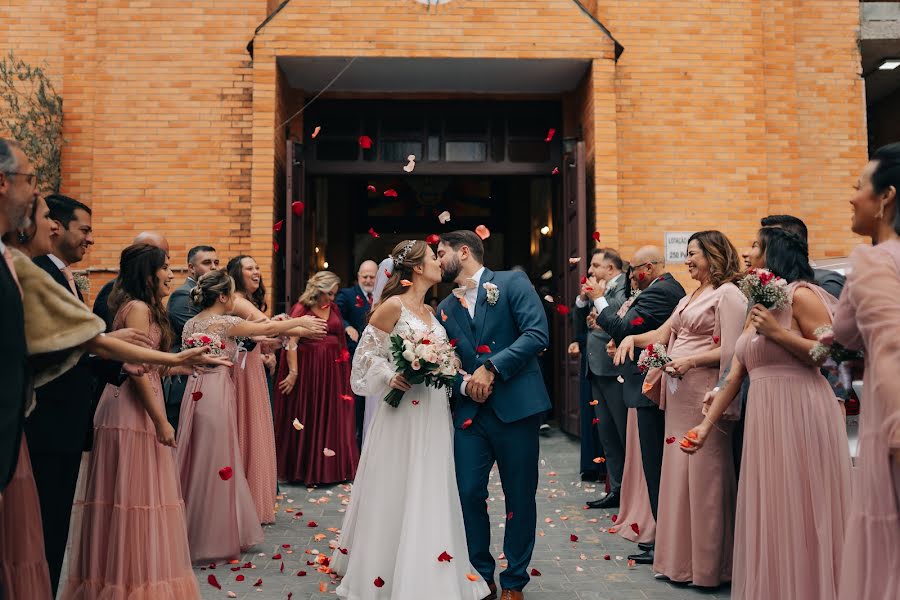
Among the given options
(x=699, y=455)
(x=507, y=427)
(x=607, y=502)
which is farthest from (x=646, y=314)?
(x=607, y=502)

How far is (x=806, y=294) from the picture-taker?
431 cm

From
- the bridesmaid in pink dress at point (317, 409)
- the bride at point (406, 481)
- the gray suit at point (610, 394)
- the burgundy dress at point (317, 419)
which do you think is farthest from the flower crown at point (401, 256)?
the burgundy dress at point (317, 419)

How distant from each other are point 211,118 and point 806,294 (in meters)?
8.81

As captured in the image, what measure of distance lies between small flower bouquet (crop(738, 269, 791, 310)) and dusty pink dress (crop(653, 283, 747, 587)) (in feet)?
3.35

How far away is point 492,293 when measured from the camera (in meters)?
5.24

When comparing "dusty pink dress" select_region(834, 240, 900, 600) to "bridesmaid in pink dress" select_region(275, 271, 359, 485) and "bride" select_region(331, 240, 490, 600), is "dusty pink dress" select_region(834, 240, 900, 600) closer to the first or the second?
"bride" select_region(331, 240, 490, 600)

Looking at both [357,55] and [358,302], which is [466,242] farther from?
[357,55]

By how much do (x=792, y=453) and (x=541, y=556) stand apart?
2.45m

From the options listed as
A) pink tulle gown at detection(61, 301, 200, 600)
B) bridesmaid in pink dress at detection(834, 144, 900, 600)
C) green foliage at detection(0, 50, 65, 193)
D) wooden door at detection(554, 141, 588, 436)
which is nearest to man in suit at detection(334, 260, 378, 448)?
wooden door at detection(554, 141, 588, 436)

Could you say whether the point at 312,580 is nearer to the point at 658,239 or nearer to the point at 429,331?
the point at 429,331

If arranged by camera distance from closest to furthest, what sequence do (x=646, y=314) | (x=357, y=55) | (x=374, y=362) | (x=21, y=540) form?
1. (x=21, y=540)
2. (x=374, y=362)
3. (x=646, y=314)
4. (x=357, y=55)

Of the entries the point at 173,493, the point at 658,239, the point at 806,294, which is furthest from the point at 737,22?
the point at 173,493

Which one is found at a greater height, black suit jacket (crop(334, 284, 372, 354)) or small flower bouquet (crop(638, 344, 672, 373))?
black suit jacket (crop(334, 284, 372, 354))

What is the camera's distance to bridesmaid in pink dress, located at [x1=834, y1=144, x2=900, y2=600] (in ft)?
9.13
